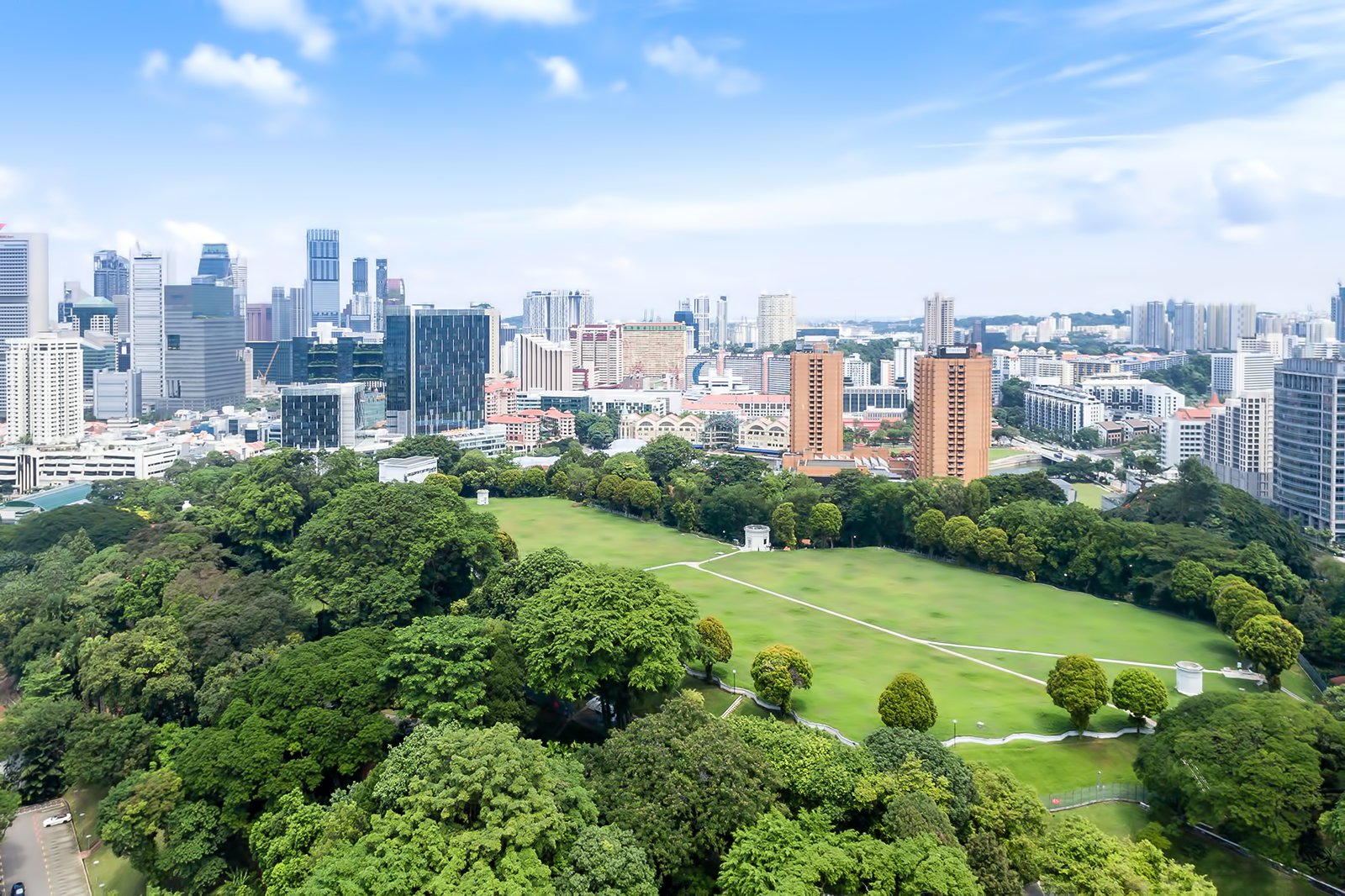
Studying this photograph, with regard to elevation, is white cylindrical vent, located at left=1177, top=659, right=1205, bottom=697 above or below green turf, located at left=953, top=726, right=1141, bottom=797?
above

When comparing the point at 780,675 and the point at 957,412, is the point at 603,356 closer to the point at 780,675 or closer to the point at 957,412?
the point at 957,412

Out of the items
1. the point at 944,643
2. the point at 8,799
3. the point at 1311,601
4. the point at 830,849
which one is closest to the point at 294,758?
the point at 8,799

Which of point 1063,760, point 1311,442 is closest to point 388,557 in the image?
point 1063,760

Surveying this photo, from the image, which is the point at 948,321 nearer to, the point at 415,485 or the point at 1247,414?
the point at 1247,414

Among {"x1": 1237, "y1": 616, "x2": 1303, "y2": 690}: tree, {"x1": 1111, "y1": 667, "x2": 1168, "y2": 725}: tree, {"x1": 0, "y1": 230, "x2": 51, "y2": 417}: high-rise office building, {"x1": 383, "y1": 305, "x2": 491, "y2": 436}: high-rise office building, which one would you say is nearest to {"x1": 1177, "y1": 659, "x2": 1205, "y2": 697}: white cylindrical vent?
{"x1": 1111, "y1": 667, "x2": 1168, "y2": 725}: tree

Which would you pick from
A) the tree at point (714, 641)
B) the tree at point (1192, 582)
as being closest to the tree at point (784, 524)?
the tree at point (1192, 582)

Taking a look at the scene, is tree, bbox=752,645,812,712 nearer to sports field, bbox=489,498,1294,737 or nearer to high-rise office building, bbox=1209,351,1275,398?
sports field, bbox=489,498,1294,737
